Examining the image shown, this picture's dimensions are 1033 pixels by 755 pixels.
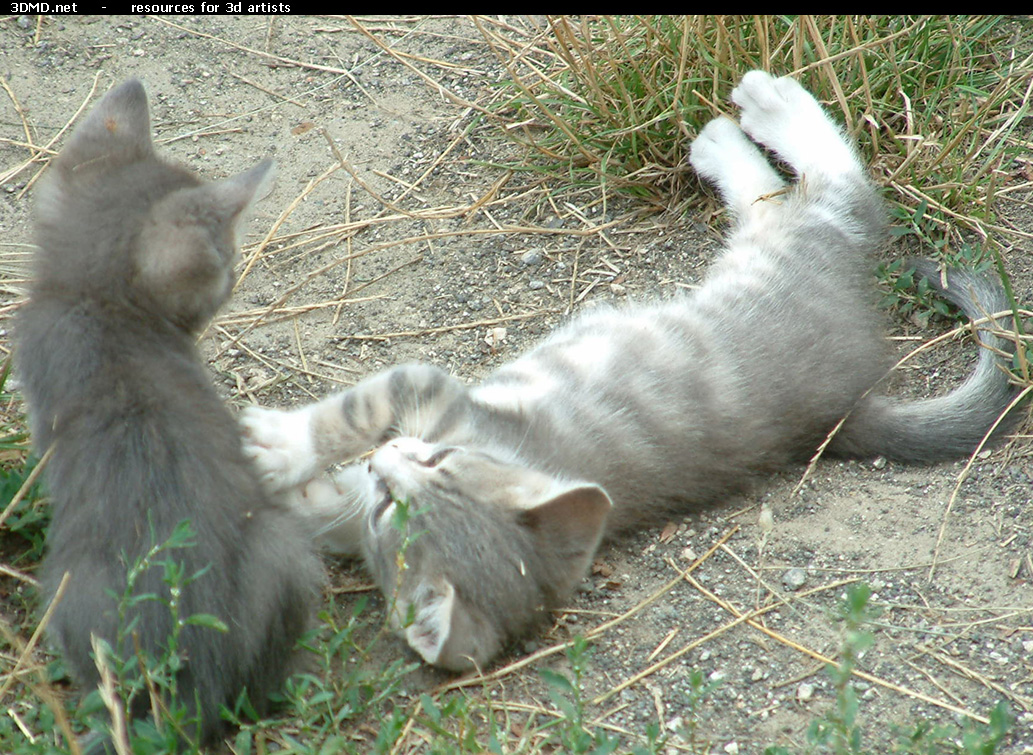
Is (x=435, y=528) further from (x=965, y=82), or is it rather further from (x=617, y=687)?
(x=965, y=82)

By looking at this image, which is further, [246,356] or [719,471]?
[246,356]

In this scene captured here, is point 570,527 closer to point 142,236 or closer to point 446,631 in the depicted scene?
point 446,631

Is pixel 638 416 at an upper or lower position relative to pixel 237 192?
lower

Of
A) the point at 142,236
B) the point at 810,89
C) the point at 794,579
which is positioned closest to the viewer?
the point at 142,236

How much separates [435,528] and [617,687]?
2.15 ft

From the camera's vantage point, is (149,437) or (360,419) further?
(360,419)

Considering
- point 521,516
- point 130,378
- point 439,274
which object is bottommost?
point 521,516

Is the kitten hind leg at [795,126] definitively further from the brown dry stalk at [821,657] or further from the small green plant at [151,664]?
the small green plant at [151,664]

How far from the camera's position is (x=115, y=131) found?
2969mm

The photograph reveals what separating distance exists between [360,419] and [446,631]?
81 centimetres

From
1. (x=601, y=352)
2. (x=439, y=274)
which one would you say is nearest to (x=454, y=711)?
(x=601, y=352)

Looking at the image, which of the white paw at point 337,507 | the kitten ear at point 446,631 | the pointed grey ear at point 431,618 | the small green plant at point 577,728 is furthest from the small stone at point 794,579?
the white paw at point 337,507

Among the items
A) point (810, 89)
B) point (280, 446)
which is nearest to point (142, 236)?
point (280, 446)

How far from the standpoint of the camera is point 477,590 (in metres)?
2.77
